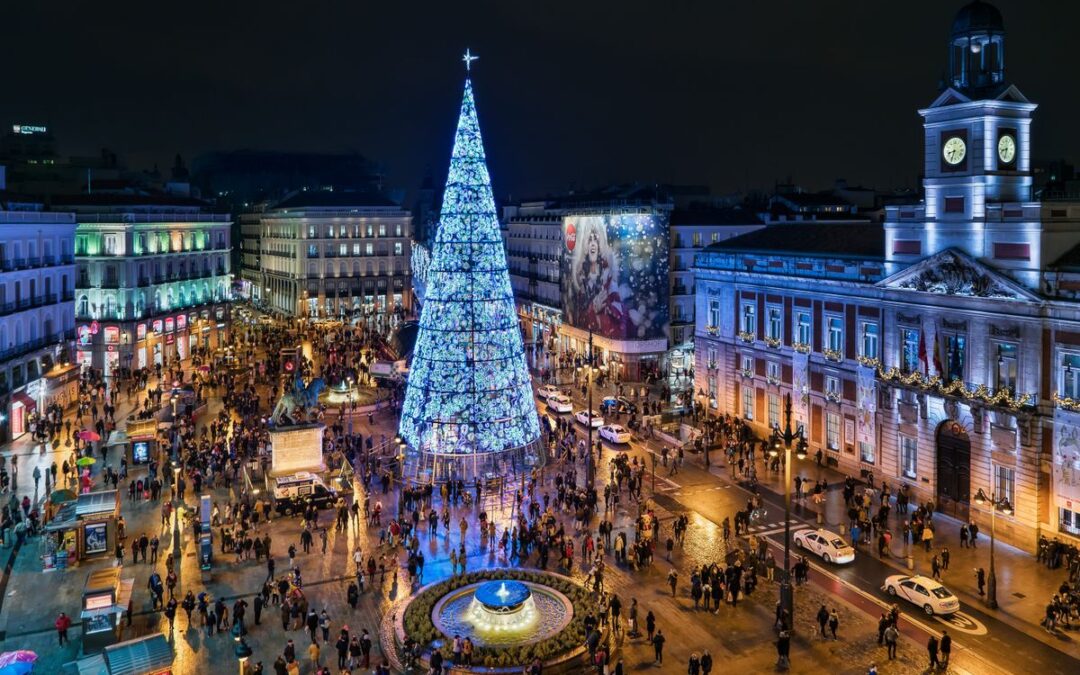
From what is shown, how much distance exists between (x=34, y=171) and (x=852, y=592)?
305ft

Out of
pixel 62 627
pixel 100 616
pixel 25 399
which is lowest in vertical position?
pixel 62 627

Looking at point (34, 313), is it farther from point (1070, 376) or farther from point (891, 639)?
point (1070, 376)

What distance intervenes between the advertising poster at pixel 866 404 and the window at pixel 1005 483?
7.03m

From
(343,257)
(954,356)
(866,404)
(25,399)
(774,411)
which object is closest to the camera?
(954,356)

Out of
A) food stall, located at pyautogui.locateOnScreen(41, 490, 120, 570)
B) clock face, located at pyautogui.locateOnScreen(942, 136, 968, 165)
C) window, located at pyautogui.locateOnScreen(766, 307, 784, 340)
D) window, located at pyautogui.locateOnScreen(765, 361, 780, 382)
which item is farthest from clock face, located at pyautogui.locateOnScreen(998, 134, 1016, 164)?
food stall, located at pyautogui.locateOnScreen(41, 490, 120, 570)

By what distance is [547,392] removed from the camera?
6044 cm

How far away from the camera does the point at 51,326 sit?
57625mm

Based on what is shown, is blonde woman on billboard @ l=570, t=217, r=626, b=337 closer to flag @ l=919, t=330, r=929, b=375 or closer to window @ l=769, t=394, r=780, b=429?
window @ l=769, t=394, r=780, b=429

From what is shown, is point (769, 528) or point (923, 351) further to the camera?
point (923, 351)

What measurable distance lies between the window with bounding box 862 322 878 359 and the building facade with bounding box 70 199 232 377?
53.0 meters

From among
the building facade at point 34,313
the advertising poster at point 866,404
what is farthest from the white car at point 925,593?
the building facade at point 34,313

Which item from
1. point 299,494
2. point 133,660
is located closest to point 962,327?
point 299,494

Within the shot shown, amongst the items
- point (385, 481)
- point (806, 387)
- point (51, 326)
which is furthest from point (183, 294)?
point (806, 387)

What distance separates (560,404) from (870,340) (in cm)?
2144
